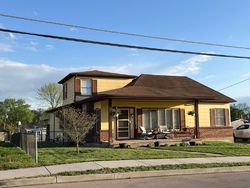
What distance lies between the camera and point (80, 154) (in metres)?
17.5

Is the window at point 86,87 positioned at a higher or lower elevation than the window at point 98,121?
higher

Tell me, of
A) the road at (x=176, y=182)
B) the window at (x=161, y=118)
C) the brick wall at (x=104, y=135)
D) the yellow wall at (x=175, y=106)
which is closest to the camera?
the road at (x=176, y=182)

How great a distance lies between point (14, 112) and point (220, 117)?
76.6m

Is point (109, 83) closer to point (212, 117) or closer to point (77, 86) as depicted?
point (77, 86)

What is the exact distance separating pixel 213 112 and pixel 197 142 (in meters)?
6.02

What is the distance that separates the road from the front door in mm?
13735

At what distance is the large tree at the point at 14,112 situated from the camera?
93.6 meters

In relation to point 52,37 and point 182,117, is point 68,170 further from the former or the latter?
point 182,117

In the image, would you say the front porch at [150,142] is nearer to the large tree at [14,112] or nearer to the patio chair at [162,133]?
the patio chair at [162,133]

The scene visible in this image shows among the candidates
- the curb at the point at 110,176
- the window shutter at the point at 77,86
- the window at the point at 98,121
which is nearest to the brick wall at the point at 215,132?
the window at the point at 98,121

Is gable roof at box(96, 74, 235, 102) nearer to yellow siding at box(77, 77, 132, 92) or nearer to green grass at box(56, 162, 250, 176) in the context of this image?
yellow siding at box(77, 77, 132, 92)

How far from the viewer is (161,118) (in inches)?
1065

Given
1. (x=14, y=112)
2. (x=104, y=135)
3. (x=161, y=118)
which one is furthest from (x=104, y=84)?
(x=14, y=112)

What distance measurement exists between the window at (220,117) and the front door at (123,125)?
27.0 feet
